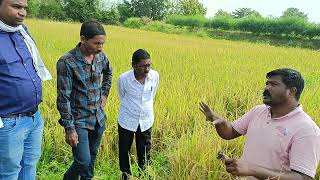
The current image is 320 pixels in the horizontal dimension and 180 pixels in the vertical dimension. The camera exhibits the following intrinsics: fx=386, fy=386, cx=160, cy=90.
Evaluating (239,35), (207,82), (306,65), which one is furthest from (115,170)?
(239,35)

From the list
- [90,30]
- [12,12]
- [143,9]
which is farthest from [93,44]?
[143,9]

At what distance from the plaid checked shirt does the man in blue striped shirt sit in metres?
0.27

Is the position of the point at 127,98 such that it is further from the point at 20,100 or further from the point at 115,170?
the point at 20,100

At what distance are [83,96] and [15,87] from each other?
67 cm

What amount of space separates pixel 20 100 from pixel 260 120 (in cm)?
137

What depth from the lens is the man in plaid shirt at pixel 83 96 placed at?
8.62 ft

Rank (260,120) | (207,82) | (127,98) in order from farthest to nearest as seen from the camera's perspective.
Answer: (207,82) → (127,98) → (260,120)

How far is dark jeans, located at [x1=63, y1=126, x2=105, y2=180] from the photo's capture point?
2740 millimetres

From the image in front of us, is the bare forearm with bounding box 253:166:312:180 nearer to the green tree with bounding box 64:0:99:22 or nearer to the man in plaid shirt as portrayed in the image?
the man in plaid shirt

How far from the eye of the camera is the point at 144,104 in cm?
315

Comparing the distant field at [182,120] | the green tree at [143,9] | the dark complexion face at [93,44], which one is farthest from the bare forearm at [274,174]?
the green tree at [143,9]

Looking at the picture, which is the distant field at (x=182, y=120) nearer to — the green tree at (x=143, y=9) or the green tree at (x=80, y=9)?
the green tree at (x=80, y=9)

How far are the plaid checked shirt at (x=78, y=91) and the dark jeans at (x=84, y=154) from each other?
0.07 meters

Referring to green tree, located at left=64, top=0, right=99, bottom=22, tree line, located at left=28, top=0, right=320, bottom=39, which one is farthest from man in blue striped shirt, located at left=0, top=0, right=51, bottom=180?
green tree, located at left=64, top=0, right=99, bottom=22
